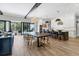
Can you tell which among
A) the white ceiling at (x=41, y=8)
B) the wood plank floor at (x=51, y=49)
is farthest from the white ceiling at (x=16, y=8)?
the wood plank floor at (x=51, y=49)

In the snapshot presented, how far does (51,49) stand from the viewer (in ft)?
9.89

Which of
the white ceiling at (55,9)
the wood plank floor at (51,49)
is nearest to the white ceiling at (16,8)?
the white ceiling at (55,9)

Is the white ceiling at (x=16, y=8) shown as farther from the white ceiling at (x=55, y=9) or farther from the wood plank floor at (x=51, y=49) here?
the wood plank floor at (x=51, y=49)

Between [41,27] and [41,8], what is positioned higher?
[41,8]

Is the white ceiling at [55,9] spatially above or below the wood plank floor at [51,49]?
above

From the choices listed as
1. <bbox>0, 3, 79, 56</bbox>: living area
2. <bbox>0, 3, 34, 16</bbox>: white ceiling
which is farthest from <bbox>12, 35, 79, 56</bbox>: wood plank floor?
<bbox>0, 3, 34, 16</bbox>: white ceiling

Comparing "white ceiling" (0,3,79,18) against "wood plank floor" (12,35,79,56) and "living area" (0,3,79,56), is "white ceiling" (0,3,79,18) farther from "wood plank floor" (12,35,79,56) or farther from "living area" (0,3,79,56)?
"wood plank floor" (12,35,79,56)

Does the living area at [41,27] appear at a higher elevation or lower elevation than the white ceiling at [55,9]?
lower

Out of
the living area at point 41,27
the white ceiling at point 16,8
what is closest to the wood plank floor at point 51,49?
the living area at point 41,27

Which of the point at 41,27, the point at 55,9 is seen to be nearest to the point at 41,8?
the point at 55,9

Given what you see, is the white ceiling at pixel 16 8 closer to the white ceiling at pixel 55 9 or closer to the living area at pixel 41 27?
the living area at pixel 41 27

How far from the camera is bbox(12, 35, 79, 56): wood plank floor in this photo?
9.80 feet

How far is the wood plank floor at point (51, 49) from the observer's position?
299cm

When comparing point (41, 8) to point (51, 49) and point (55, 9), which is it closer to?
point (55, 9)
